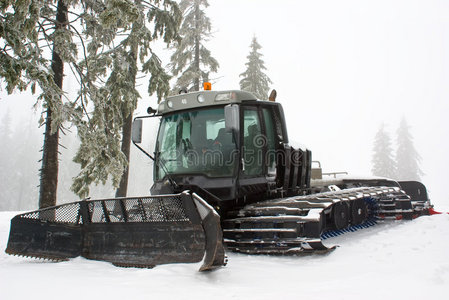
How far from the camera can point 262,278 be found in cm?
442

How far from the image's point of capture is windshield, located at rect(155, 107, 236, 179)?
249 inches

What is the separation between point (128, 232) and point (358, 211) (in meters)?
5.41

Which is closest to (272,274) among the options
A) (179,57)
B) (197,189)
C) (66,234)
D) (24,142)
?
(197,189)

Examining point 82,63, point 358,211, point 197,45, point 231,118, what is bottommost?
point 358,211

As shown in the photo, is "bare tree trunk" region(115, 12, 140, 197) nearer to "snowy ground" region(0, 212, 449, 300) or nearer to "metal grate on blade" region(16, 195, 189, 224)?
"metal grate on blade" region(16, 195, 189, 224)

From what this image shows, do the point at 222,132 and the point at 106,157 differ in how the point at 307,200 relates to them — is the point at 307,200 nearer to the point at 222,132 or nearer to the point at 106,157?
the point at 222,132

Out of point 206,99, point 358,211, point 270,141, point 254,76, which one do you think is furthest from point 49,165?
point 254,76

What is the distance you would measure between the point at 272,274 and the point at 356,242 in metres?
2.61

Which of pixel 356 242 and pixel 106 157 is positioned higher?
pixel 106 157

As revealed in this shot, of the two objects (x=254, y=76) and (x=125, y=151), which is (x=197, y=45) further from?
(x=125, y=151)

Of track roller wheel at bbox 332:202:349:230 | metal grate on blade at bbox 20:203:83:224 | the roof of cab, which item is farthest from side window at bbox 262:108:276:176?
metal grate on blade at bbox 20:203:83:224

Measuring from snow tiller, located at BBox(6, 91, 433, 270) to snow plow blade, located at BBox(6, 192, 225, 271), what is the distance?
14 mm

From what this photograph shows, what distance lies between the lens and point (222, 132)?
6438 mm

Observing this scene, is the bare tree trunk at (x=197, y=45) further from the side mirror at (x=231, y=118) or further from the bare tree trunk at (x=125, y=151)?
the side mirror at (x=231, y=118)
